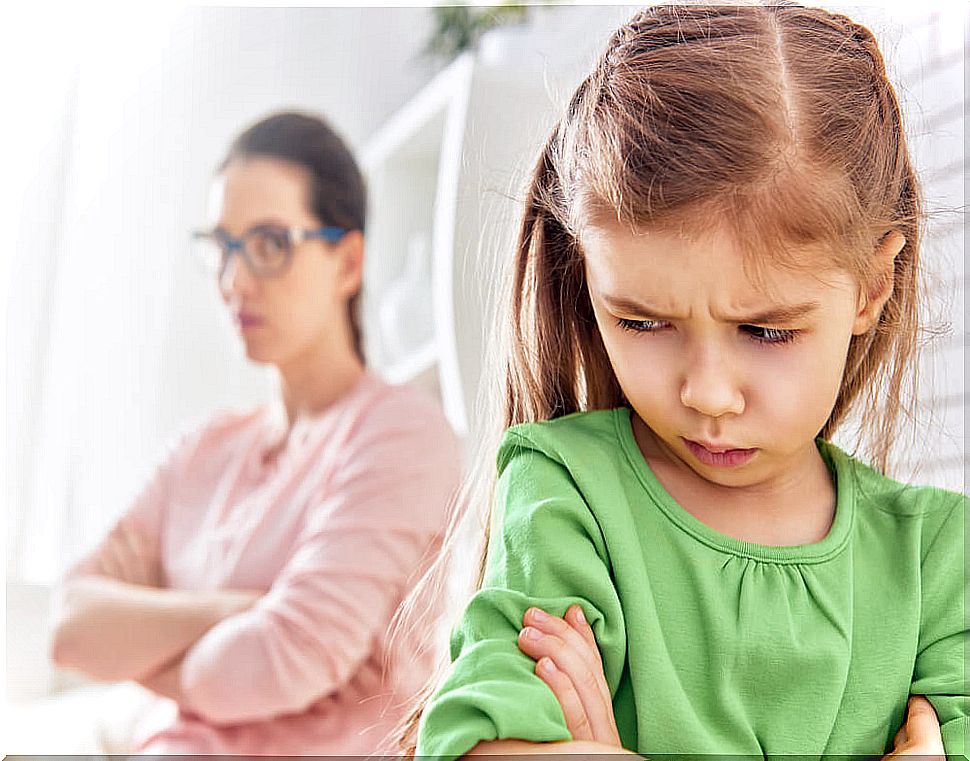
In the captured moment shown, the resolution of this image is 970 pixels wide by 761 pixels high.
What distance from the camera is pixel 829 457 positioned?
826mm

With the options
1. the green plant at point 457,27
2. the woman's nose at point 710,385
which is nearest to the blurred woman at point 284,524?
the woman's nose at point 710,385

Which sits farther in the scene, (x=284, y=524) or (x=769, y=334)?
(x=284, y=524)

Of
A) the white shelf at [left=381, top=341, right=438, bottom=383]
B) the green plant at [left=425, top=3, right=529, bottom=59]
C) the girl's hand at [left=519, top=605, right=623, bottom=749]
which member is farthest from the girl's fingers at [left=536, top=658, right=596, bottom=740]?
the green plant at [left=425, top=3, right=529, bottom=59]

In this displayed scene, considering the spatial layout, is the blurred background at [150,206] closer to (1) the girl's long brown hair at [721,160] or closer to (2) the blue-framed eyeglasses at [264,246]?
(2) the blue-framed eyeglasses at [264,246]

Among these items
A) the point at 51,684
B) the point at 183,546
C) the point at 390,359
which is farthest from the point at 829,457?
the point at 51,684

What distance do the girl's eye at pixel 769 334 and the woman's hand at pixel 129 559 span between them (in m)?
1.21

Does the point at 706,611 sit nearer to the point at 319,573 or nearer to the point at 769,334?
the point at 769,334

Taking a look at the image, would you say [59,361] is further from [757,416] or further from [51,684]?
[757,416]

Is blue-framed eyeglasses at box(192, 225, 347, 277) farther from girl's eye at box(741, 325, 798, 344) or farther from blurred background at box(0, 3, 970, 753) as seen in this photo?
girl's eye at box(741, 325, 798, 344)

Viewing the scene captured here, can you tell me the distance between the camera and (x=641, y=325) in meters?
0.68

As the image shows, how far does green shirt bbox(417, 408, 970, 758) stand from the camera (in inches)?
26.5

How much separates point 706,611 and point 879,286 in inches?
9.2

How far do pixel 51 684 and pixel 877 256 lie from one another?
2340mm

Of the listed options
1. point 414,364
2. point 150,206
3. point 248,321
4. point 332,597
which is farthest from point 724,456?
point 150,206
